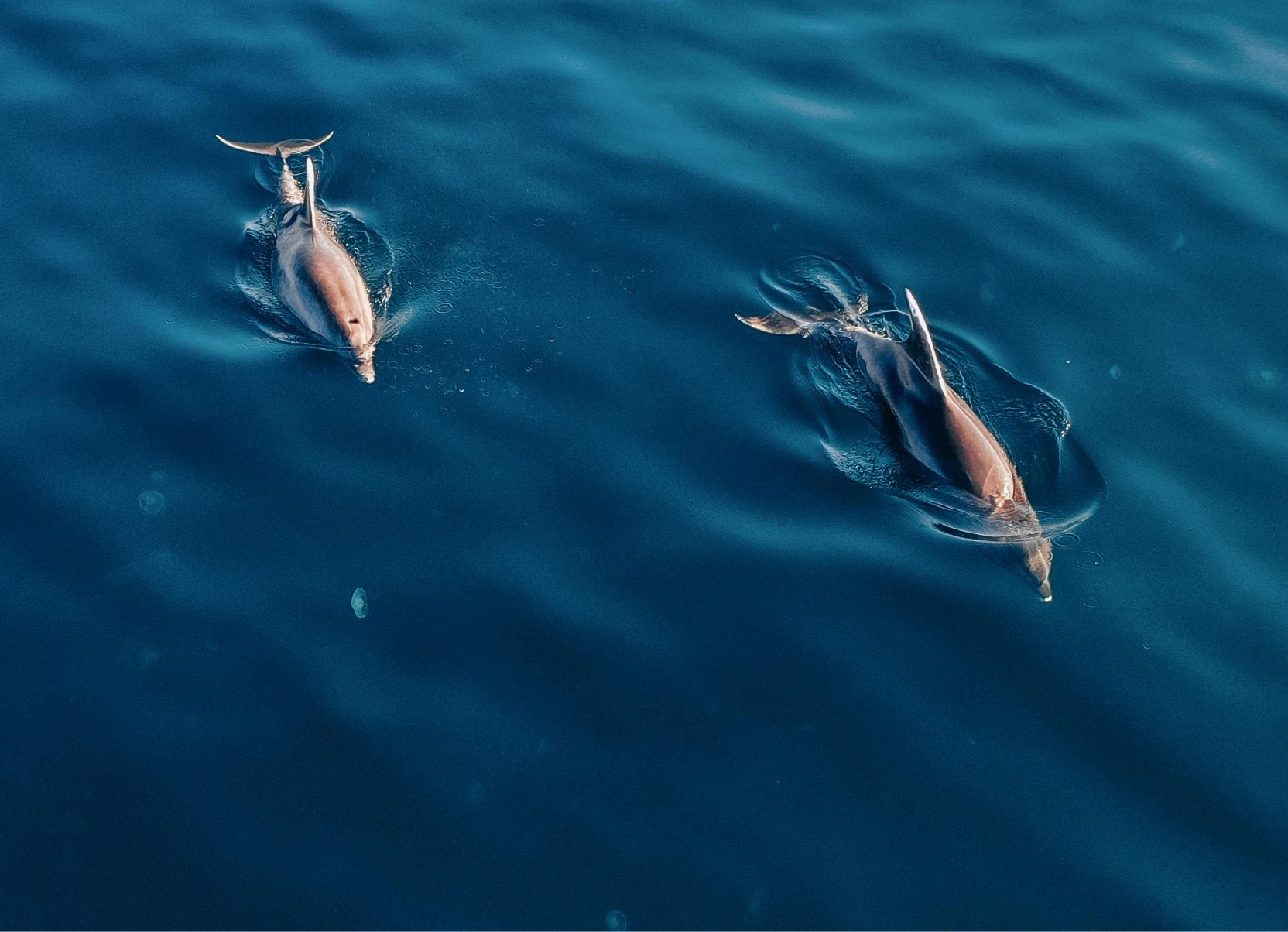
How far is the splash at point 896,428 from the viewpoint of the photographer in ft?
44.0

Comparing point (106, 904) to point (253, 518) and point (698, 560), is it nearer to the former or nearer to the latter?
point (253, 518)

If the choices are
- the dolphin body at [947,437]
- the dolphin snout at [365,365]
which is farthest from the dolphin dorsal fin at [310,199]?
the dolphin body at [947,437]

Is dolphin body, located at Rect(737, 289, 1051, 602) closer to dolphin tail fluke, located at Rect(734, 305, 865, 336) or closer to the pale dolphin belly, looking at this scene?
dolphin tail fluke, located at Rect(734, 305, 865, 336)

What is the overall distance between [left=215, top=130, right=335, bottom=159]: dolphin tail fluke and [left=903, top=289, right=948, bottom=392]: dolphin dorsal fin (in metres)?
9.01

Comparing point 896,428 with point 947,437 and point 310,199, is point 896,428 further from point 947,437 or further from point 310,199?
point 310,199

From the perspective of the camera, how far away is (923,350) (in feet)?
46.2

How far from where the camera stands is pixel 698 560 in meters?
12.9

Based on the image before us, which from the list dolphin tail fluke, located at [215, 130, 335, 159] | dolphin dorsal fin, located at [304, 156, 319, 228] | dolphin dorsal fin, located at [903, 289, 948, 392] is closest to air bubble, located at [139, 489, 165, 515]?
dolphin dorsal fin, located at [304, 156, 319, 228]

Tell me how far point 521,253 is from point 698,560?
548 centimetres

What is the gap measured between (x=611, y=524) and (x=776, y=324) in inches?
158

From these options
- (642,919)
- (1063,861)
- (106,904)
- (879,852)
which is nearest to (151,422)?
(106,904)

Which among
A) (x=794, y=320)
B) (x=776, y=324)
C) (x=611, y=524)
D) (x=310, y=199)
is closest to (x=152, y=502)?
(x=310, y=199)

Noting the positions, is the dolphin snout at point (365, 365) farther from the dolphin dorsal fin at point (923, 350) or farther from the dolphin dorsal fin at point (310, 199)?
the dolphin dorsal fin at point (923, 350)

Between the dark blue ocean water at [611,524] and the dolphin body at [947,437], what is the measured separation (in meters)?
0.42
